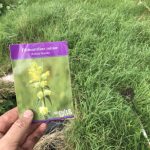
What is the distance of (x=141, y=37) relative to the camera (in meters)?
3.50

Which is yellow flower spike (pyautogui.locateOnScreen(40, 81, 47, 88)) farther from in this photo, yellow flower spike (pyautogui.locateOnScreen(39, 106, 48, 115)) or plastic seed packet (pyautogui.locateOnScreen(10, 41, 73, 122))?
yellow flower spike (pyautogui.locateOnScreen(39, 106, 48, 115))

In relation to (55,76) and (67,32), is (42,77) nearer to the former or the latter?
(55,76)

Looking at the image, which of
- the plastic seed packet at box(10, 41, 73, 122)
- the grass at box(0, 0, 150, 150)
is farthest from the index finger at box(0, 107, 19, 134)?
the grass at box(0, 0, 150, 150)

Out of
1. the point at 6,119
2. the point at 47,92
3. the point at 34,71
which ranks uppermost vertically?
the point at 34,71

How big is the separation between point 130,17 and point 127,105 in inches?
64.3

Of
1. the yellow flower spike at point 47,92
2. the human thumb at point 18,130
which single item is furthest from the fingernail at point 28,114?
the yellow flower spike at point 47,92

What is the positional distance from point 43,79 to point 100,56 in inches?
51.7

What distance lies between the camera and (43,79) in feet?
5.69

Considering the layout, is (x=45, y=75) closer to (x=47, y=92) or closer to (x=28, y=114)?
(x=47, y=92)

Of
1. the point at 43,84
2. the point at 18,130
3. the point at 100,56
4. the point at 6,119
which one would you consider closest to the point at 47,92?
the point at 43,84

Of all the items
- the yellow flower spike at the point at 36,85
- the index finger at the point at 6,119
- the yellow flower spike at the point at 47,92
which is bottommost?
the index finger at the point at 6,119

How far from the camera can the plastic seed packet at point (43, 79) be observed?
5.59 feet

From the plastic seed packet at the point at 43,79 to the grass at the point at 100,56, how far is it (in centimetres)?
70

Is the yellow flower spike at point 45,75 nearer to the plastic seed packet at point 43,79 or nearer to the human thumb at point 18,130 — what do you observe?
the plastic seed packet at point 43,79
